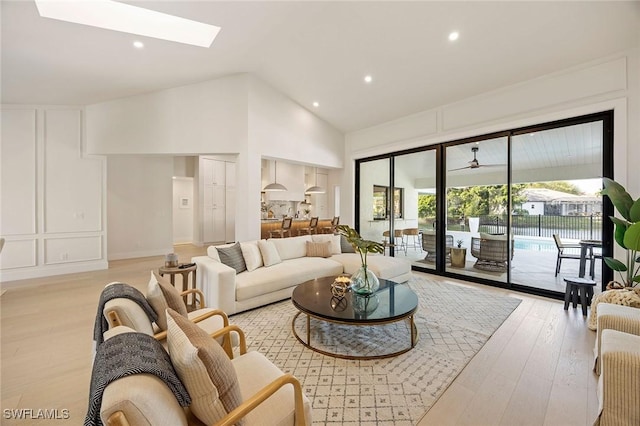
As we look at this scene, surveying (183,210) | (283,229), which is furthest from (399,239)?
(183,210)

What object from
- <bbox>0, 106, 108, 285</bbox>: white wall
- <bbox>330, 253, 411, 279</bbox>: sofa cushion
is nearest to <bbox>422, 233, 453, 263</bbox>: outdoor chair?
<bbox>330, 253, 411, 279</bbox>: sofa cushion

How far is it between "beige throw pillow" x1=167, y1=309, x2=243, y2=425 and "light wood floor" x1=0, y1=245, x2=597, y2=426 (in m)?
1.34

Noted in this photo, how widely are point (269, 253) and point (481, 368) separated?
290cm

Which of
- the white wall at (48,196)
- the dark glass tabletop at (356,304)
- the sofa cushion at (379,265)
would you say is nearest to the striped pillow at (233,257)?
the dark glass tabletop at (356,304)

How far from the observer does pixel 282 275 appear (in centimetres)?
370

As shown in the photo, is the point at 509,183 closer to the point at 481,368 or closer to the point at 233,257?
the point at 481,368

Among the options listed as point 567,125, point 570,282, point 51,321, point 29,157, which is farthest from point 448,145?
point 29,157

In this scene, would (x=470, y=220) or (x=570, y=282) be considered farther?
(x=470, y=220)

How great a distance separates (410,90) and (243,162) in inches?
138

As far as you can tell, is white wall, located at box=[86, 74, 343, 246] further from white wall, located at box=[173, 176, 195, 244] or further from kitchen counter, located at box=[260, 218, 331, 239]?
white wall, located at box=[173, 176, 195, 244]

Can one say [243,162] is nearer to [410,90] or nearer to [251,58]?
[251,58]

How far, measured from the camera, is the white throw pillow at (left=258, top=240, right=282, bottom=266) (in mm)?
4043

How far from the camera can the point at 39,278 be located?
4930mm

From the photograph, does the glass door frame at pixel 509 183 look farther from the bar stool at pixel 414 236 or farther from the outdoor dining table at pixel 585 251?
the bar stool at pixel 414 236
